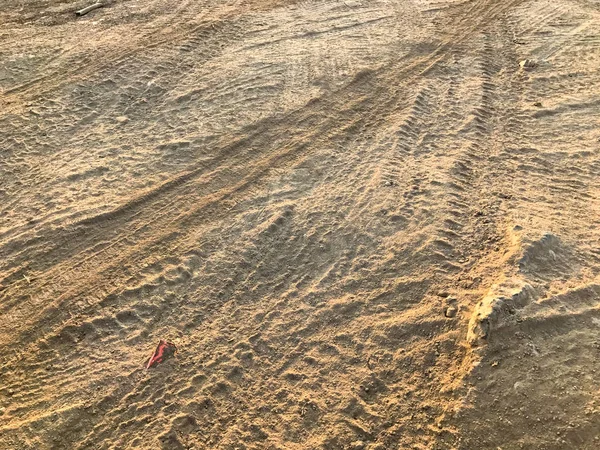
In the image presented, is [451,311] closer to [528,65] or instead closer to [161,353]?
[161,353]

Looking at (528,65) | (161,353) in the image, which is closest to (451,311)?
(161,353)

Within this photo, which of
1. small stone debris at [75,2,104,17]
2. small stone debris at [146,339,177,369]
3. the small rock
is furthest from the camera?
small stone debris at [75,2,104,17]

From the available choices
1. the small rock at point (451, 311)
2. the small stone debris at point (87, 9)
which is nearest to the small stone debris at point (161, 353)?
the small rock at point (451, 311)

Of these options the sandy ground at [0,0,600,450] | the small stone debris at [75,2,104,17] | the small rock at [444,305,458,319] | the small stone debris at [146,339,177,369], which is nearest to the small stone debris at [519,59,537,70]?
the sandy ground at [0,0,600,450]

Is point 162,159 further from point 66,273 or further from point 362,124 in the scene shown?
point 362,124

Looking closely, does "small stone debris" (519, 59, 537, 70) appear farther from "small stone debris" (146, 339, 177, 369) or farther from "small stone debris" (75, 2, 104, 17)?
"small stone debris" (75, 2, 104, 17)

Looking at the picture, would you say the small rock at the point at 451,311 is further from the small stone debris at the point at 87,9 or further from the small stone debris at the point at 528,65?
the small stone debris at the point at 87,9
